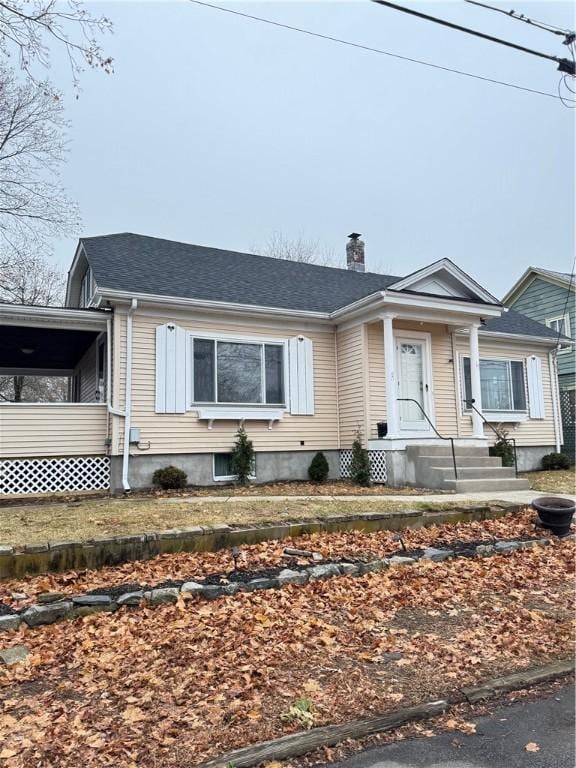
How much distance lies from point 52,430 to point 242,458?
341 centimetres

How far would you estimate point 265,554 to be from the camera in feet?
18.4

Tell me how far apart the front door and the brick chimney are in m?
5.49

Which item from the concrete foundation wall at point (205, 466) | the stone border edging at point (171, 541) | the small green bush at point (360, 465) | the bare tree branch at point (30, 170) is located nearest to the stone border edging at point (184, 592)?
the stone border edging at point (171, 541)

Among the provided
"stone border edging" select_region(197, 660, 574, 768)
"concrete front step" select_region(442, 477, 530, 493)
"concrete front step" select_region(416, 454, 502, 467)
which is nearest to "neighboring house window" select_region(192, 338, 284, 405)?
"concrete front step" select_region(416, 454, 502, 467)

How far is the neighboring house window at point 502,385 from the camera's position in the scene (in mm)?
13781

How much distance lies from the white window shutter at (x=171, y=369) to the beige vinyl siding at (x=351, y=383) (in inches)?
139

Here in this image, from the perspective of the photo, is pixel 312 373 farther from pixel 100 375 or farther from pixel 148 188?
pixel 148 188

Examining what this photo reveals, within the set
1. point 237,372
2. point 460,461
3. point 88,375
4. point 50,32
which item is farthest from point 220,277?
point 50,32

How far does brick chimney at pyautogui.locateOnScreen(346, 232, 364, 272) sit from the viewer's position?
17.1m

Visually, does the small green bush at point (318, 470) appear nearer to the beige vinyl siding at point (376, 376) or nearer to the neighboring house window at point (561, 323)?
the beige vinyl siding at point (376, 376)

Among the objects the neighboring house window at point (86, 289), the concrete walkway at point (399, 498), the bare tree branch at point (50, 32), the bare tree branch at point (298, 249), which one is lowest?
the concrete walkway at point (399, 498)

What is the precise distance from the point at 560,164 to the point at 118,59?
975 cm

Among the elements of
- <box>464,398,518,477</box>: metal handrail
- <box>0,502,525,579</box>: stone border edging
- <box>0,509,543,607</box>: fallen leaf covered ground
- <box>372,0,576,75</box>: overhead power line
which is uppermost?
<box>372,0,576,75</box>: overhead power line

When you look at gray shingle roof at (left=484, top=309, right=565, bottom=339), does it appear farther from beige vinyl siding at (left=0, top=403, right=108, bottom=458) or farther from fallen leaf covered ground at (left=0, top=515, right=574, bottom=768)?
fallen leaf covered ground at (left=0, top=515, right=574, bottom=768)
